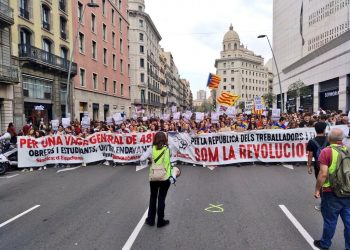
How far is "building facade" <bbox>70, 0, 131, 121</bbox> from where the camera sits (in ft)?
108

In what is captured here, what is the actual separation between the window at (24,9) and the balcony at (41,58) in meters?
2.61

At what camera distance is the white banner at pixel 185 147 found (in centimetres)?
1108

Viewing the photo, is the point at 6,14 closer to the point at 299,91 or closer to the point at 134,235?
the point at 134,235

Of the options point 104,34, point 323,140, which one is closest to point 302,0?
point 104,34

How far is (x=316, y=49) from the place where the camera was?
38250 millimetres

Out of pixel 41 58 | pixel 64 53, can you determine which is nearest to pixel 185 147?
pixel 41 58

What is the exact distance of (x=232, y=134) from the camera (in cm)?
1122

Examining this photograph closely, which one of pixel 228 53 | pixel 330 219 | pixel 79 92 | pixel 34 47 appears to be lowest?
pixel 330 219

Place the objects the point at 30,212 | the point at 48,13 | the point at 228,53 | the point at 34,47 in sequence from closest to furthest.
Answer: the point at 30,212
the point at 34,47
the point at 48,13
the point at 228,53

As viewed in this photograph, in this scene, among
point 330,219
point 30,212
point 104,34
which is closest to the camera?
point 330,219

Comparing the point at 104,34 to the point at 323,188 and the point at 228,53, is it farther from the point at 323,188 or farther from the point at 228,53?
the point at 228,53

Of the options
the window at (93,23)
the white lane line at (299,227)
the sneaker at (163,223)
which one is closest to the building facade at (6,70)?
the window at (93,23)

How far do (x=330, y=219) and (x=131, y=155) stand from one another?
875 centimetres

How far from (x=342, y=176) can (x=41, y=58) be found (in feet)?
85.8
